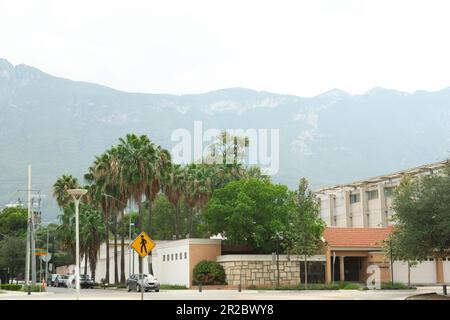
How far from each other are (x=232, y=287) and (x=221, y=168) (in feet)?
73.2

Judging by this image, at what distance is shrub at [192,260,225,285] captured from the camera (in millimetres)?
62844

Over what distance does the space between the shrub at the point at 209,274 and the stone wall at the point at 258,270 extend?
561mm

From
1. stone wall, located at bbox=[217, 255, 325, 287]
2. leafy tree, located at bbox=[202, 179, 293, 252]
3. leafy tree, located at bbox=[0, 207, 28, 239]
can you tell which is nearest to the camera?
stone wall, located at bbox=[217, 255, 325, 287]

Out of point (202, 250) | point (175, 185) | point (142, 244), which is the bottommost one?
point (202, 250)

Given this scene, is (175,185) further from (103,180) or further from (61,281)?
(61,281)

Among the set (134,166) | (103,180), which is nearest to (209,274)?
(134,166)

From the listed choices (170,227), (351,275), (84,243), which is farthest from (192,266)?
(170,227)

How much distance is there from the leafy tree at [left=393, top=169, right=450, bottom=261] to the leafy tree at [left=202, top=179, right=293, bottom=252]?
1053 inches

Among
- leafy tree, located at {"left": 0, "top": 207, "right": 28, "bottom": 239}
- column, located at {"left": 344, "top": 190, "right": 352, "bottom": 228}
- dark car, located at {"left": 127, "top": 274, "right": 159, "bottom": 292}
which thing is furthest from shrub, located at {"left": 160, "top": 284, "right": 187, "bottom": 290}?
column, located at {"left": 344, "top": 190, "right": 352, "bottom": 228}

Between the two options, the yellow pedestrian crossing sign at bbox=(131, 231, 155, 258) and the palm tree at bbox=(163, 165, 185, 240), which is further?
the palm tree at bbox=(163, 165, 185, 240)

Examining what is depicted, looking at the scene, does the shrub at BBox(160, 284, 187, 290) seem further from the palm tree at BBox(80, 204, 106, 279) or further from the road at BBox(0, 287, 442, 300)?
the palm tree at BBox(80, 204, 106, 279)

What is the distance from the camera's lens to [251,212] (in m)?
63.9

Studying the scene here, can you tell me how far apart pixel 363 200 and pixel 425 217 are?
252ft

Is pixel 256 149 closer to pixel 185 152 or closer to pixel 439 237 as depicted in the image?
pixel 185 152
